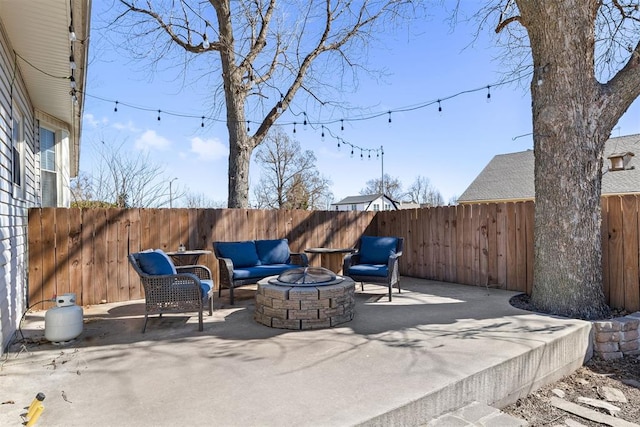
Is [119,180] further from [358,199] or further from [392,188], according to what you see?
[392,188]

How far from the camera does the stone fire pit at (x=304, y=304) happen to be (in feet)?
12.6

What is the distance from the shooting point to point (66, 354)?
317cm

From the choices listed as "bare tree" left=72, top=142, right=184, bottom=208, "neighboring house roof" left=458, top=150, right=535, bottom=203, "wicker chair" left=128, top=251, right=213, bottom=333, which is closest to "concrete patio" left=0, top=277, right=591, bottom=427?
"wicker chair" left=128, top=251, right=213, bottom=333

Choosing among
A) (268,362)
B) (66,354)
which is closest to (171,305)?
(66,354)

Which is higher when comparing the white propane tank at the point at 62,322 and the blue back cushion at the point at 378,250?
the blue back cushion at the point at 378,250

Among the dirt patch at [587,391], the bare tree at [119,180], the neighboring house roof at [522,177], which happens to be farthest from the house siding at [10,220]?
the neighboring house roof at [522,177]

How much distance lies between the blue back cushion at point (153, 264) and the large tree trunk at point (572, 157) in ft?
14.2

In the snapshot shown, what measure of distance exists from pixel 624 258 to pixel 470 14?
15.0 ft

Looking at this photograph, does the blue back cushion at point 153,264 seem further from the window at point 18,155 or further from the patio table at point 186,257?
the window at point 18,155

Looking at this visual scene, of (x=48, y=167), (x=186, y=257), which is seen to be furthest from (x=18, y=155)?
(x=48, y=167)

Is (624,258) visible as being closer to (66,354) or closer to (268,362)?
(268,362)

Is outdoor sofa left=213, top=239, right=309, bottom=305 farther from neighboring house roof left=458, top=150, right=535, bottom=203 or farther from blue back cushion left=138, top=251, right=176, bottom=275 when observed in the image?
neighboring house roof left=458, top=150, right=535, bottom=203

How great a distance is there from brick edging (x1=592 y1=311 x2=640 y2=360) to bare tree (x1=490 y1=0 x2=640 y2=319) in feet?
1.12

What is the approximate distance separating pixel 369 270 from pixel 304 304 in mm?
1779
